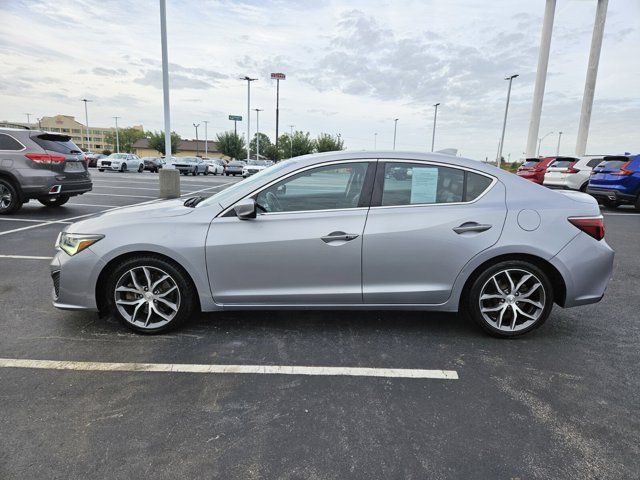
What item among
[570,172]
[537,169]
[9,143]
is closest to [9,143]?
[9,143]

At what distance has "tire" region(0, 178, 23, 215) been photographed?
876 cm

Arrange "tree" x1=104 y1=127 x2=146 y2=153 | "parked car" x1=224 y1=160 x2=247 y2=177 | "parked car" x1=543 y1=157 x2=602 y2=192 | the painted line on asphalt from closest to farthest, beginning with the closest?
the painted line on asphalt
"parked car" x1=543 y1=157 x2=602 y2=192
"parked car" x1=224 y1=160 x2=247 y2=177
"tree" x1=104 y1=127 x2=146 y2=153

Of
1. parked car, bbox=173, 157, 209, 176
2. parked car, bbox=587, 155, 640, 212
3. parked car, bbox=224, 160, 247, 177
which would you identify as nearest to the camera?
parked car, bbox=587, 155, 640, 212

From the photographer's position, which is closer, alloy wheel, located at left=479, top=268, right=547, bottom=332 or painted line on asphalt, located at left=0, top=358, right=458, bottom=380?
painted line on asphalt, located at left=0, top=358, right=458, bottom=380

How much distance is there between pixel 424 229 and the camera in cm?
333

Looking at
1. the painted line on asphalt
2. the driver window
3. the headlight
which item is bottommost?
the painted line on asphalt

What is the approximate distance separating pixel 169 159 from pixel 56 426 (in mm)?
14010

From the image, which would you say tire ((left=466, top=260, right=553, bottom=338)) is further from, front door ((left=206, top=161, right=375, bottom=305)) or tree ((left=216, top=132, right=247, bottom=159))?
tree ((left=216, top=132, right=247, bottom=159))

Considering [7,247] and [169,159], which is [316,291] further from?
[169,159]

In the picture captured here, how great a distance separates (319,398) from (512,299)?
1.88 m

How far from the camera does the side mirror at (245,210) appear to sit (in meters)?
3.26

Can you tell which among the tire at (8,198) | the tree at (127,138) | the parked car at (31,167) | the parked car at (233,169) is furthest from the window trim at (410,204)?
the tree at (127,138)

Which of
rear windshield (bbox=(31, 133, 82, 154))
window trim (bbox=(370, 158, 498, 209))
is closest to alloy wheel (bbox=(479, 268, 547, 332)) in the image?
window trim (bbox=(370, 158, 498, 209))

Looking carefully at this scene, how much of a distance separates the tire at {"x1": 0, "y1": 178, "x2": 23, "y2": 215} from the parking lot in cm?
594
